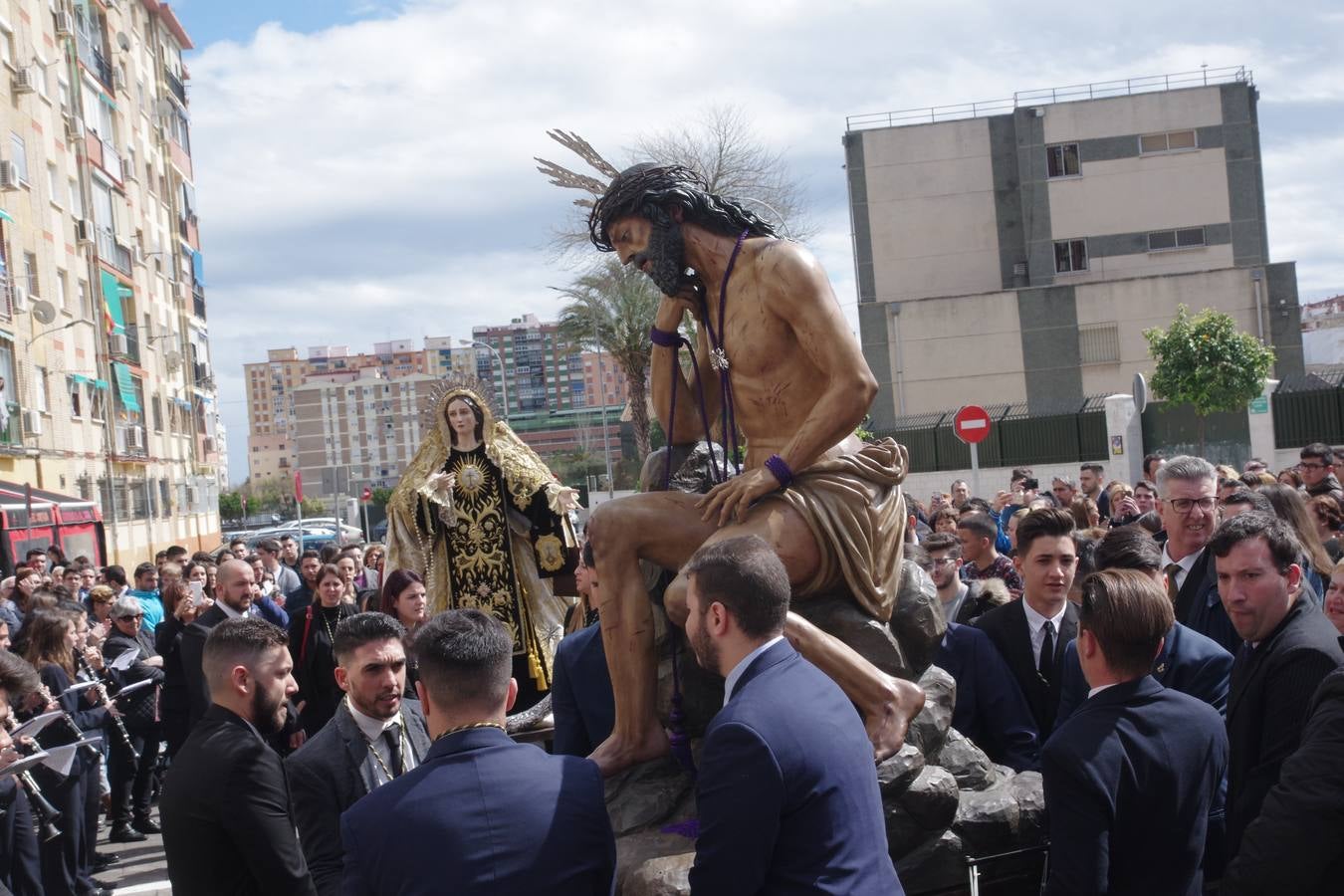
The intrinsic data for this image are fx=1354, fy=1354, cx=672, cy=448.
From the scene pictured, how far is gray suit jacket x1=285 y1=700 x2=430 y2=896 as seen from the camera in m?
3.72

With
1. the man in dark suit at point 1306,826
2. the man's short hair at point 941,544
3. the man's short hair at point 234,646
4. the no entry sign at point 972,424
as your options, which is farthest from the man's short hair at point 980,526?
the no entry sign at point 972,424

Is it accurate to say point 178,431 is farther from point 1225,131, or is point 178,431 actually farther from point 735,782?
point 735,782

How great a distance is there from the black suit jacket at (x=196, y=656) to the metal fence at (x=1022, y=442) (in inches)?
889

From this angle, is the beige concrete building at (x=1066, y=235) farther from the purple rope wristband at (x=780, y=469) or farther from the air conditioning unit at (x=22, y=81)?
the purple rope wristband at (x=780, y=469)

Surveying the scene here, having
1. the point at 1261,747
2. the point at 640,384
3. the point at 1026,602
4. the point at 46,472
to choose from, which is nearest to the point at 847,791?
the point at 1261,747

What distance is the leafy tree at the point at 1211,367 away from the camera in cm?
2773

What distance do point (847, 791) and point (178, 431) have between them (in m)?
40.5

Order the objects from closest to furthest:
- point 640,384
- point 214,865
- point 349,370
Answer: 1. point 214,865
2. point 640,384
3. point 349,370

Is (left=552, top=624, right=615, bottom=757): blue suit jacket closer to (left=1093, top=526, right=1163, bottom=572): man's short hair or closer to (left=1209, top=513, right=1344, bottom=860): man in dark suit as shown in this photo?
(left=1093, top=526, right=1163, bottom=572): man's short hair

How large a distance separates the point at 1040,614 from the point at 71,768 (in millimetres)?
4652

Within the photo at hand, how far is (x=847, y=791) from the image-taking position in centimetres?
269

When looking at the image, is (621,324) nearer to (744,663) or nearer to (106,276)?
(106,276)

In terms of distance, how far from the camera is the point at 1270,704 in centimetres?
339

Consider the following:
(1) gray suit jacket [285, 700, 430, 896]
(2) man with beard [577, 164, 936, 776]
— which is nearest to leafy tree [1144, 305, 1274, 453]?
(2) man with beard [577, 164, 936, 776]
